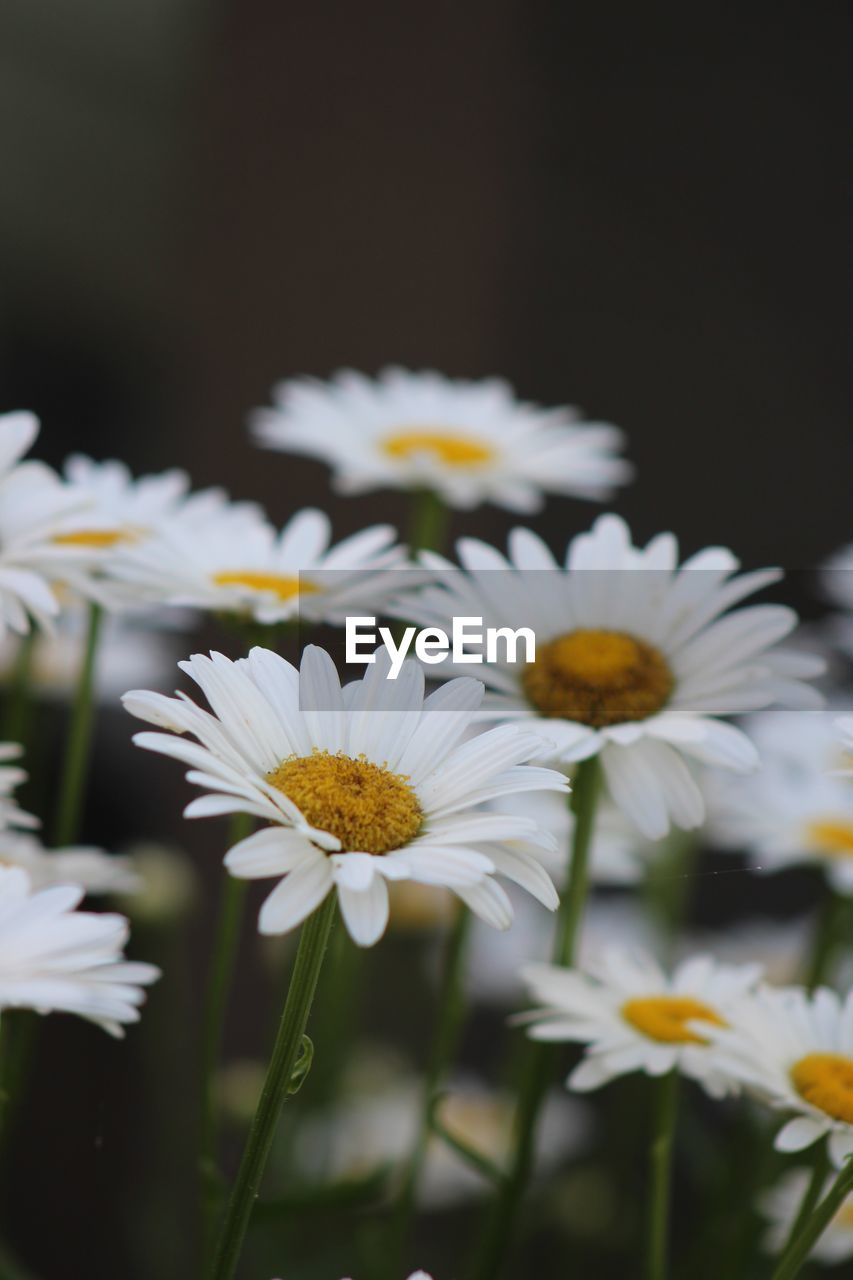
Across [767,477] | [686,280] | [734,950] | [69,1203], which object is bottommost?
[69,1203]

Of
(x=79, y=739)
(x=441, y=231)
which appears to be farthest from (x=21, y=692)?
(x=441, y=231)

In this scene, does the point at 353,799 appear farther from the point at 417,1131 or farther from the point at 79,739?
the point at 417,1131

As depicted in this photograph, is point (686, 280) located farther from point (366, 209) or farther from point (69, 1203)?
point (69, 1203)

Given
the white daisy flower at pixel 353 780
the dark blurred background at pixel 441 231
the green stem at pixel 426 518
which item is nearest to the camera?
the white daisy flower at pixel 353 780

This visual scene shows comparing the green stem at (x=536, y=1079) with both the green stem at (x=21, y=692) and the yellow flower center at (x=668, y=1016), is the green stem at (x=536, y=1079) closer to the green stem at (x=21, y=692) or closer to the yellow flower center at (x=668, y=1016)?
the yellow flower center at (x=668, y=1016)

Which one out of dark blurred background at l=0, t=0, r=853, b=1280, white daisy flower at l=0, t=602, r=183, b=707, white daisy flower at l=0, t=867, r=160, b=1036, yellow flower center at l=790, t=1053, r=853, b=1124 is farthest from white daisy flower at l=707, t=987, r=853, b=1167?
dark blurred background at l=0, t=0, r=853, b=1280

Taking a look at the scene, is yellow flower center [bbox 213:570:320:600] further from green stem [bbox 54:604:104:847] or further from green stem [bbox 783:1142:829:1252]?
green stem [bbox 783:1142:829:1252]

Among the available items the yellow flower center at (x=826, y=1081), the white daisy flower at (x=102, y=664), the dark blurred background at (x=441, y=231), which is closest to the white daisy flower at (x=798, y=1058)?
the yellow flower center at (x=826, y=1081)

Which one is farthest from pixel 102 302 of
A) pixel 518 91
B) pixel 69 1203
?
pixel 69 1203
